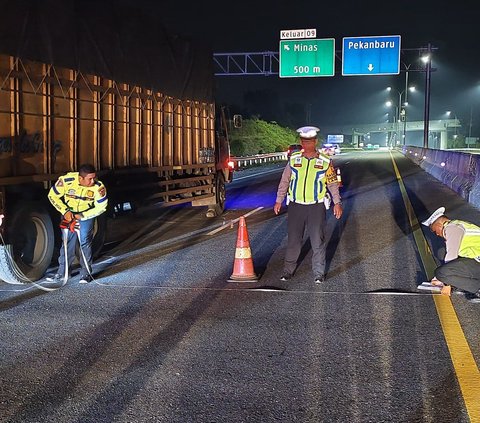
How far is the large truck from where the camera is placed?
7234 mm

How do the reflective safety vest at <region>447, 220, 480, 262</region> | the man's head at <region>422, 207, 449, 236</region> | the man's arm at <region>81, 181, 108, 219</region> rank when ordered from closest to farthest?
the reflective safety vest at <region>447, 220, 480, 262</region> → the man's head at <region>422, 207, 449, 236</region> → the man's arm at <region>81, 181, 108, 219</region>

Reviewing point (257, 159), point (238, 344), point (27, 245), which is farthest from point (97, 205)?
point (257, 159)

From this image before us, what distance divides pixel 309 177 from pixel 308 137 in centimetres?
46

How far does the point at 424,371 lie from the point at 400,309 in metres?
1.69

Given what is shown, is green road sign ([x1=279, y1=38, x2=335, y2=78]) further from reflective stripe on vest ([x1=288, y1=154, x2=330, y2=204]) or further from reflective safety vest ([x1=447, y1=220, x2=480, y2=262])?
reflective safety vest ([x1=447, y1=220, x2=480, y2=262])

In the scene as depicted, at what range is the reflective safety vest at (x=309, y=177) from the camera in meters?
7.32

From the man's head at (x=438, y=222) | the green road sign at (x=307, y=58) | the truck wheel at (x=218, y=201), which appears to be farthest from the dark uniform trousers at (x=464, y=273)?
the green road sign at (x=307, y=58)

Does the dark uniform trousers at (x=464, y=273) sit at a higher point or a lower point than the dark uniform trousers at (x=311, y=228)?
lower

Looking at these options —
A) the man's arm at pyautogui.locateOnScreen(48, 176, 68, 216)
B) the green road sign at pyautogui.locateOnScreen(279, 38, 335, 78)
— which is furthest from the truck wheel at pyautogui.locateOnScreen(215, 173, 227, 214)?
the green road sign at pyautogui.locateOnScreen(279, 38, 335, 78)

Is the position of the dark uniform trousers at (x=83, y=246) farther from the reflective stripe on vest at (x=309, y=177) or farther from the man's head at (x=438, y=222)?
the man's head at (x=438, y=222)

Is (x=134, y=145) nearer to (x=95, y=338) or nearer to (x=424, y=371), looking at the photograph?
(x=95, y=338)

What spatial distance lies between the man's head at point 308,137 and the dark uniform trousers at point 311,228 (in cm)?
67

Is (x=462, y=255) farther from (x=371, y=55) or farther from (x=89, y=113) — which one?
(x=371, y=55)

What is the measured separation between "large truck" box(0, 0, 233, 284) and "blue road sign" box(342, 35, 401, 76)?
20740mm
